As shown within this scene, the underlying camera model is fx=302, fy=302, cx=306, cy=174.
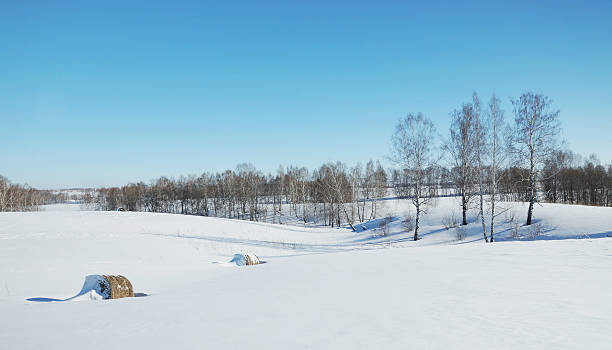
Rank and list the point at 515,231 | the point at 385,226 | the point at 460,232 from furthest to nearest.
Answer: the point at 385,226 < the point at 460,232 < the point at 515,231

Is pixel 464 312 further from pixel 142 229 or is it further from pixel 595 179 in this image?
pixel 595 179

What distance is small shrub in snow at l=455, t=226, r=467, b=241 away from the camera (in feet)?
59.2

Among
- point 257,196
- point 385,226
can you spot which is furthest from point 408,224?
point 257,196

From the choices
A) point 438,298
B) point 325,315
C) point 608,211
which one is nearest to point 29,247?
point 325,315

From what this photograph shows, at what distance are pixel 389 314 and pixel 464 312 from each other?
3.29 feet

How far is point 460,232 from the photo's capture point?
61.5 feet

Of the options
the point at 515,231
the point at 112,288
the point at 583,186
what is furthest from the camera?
the point at 583,186

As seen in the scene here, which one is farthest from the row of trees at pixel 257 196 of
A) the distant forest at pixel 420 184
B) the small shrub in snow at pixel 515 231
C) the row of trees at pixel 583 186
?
the row of trees at pixel 583 186

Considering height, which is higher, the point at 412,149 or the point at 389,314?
the point at 412,149

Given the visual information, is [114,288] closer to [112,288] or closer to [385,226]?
[112,288]

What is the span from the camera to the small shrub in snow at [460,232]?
59.2ft

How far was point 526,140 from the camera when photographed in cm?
1769

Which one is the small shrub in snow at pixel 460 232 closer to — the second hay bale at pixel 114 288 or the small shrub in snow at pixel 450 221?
the small shrub in snow at pixel 450 221

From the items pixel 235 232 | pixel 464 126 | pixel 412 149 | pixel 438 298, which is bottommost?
pixel 235 232
